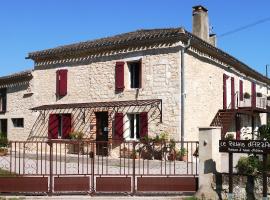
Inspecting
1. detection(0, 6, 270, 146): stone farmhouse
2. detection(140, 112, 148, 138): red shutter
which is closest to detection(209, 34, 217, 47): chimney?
detection(0, 6, 270, 146): stone farmhouse

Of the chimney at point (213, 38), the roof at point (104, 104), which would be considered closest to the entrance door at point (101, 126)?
the roof at point (104, 104)

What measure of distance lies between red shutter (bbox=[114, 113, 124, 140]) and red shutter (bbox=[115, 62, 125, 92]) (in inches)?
49.6

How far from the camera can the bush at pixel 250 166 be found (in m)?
9.94

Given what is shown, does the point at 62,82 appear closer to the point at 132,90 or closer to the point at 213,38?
the point at 132,90

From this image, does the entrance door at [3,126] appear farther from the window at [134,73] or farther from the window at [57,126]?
the window at [134,73]

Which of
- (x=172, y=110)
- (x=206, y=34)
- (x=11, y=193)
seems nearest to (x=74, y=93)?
(x=172, y=110)

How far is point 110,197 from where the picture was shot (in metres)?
9.80

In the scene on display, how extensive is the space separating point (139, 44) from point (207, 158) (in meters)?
10.2

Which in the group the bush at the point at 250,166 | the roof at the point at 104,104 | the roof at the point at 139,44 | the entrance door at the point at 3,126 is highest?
the roof at the point at 139,44

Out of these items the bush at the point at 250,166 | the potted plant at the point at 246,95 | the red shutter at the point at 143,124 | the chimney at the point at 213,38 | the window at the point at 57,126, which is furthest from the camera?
the potted plant at the point at 246,95

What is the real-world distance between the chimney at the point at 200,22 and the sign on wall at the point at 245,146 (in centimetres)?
1376

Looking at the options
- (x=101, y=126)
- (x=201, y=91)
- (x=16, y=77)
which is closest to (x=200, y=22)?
(x=201, y=91)

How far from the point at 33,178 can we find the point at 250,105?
1680 centimetres

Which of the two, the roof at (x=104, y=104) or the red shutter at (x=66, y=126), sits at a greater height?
the roof at (x=104, y=104)
